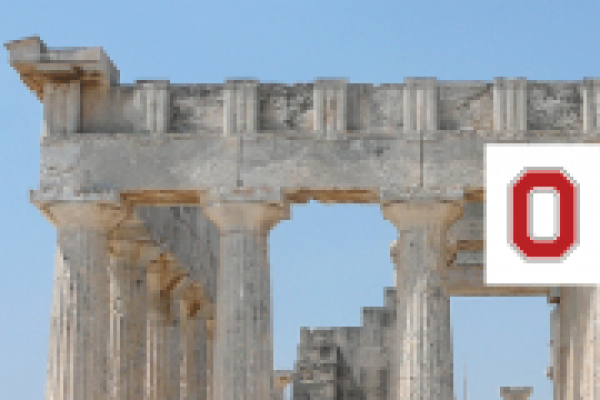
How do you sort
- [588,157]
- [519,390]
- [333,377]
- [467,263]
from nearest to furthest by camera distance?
[588,157]
[467,263]
[333,377]
[519,390]

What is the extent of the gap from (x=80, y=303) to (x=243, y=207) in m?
4.61

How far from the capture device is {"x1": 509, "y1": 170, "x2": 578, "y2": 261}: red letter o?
35125 mm

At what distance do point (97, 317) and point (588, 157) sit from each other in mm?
12632

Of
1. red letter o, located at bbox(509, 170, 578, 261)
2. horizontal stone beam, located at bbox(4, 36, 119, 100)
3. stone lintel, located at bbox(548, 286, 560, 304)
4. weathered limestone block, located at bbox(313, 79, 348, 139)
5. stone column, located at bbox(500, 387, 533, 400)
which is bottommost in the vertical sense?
stone column, located at bbox(500, 387, 533, 400)

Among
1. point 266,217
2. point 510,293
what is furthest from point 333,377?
point 266,217

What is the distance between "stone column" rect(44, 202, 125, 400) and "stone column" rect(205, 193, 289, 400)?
9.29 ft

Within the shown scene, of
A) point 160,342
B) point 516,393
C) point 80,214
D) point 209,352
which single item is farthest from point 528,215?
point 516,393

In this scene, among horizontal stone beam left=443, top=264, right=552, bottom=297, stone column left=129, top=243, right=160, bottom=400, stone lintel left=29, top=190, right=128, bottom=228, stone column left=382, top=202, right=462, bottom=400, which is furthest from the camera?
horizontal stone beam left=443, top=264, right=552, bottom=297

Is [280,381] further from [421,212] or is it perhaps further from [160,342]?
[421,212]

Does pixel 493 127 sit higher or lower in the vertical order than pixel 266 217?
higher

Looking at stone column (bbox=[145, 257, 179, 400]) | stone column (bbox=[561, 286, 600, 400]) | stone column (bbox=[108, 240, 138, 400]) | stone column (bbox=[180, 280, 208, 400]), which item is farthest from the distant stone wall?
stone column (bbox=[561, 286, 600, 400])

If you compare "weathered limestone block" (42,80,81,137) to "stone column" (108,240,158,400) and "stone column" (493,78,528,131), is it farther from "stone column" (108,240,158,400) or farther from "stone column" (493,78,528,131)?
"stone column" (493,78,528,131)

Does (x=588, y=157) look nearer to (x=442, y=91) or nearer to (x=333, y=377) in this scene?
(x=442, y=91)

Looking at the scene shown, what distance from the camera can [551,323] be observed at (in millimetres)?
47969
